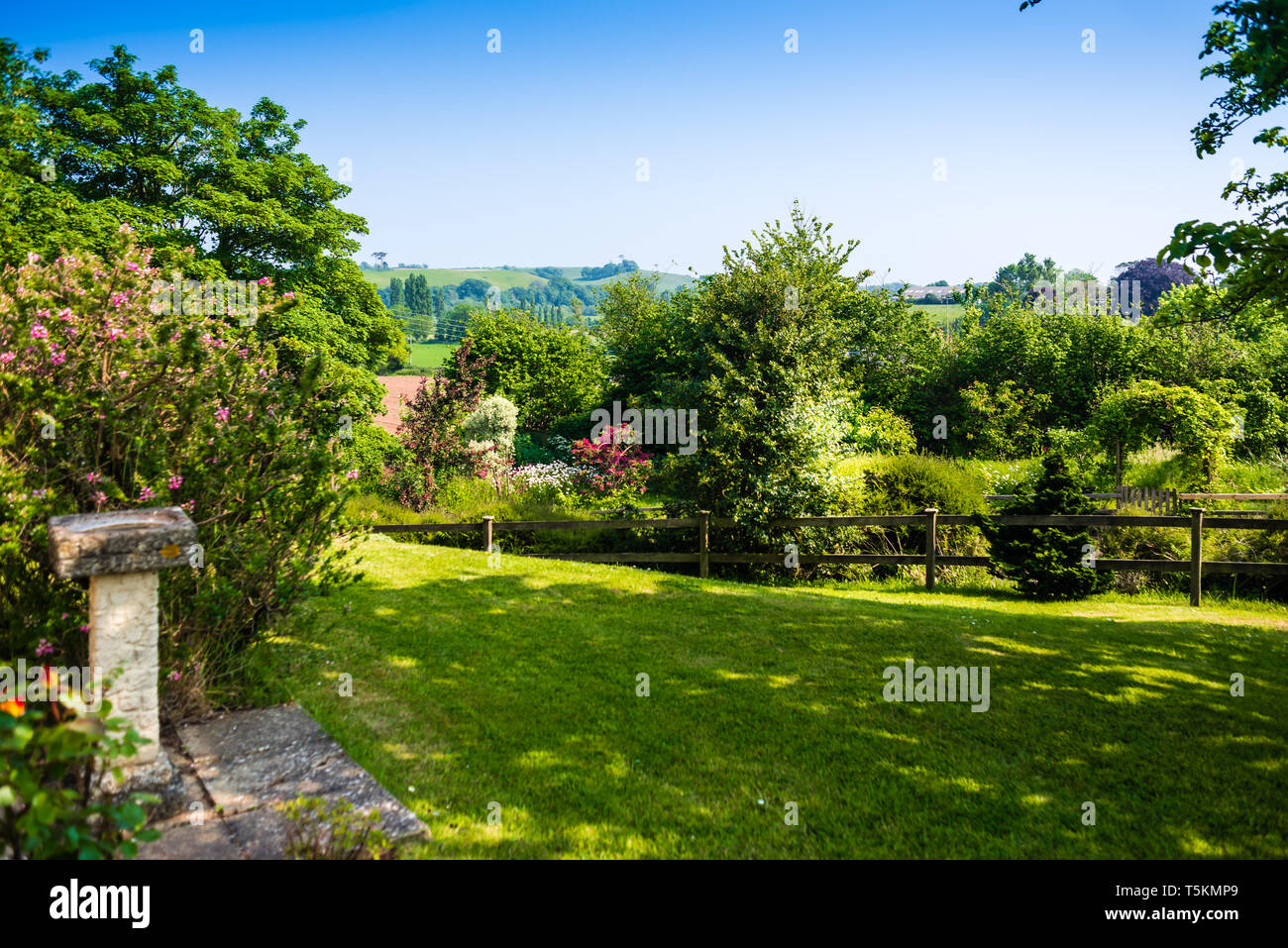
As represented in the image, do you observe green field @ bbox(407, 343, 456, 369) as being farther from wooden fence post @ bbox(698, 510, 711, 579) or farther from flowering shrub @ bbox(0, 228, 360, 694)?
flowering shrub @ bbox(0, 228, 360, 694)

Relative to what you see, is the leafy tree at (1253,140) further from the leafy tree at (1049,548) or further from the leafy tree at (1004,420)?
the leafy tree at (1004,420)

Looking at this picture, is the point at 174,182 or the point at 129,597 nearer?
the point at 129,597

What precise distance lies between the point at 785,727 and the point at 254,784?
331 cm

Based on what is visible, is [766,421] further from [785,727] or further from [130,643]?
[130,643]

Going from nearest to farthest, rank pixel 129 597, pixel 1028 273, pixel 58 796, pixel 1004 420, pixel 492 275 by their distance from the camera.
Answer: pixel 58 796 → pixel 129 597 → pixel 1004 420 → pixel 1028 273 → pixel 492 275

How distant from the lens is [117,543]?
3.58m

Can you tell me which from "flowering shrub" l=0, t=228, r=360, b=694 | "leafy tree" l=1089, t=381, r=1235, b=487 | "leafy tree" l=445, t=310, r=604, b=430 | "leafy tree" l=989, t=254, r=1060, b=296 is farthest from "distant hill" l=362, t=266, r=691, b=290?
"flowering shrub" l=0, t=228, r=360, b=694

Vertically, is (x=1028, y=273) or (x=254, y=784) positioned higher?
(x=1028, y=273)

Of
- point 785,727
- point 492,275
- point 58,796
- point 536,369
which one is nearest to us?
point 58,796

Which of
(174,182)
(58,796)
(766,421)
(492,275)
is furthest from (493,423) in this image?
(492,275)

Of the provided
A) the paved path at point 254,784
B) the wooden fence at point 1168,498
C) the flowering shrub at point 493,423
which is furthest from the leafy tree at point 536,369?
the paved path at point 254,784
